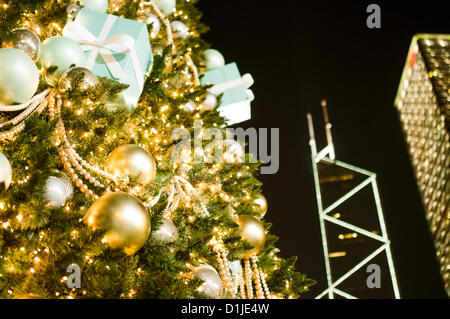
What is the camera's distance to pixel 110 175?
2.99ft

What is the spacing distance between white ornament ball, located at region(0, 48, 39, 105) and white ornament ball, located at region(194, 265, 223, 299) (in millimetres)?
582

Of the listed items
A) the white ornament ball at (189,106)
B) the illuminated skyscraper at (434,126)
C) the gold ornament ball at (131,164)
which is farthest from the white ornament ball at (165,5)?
the illuminated skyscraper at (434,126)

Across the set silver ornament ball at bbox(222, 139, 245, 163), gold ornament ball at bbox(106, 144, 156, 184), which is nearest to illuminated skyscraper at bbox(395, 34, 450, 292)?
silver ornament ball at bbox(222, 139, 245, 163)

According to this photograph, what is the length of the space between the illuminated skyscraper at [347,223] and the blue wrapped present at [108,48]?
386 inches

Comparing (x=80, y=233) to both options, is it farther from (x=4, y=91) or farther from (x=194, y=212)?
(x=194, y=212)

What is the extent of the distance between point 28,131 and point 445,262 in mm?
16385

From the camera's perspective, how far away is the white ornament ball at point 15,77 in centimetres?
75

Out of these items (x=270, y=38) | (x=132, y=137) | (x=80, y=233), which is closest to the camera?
(x=80, y=233)

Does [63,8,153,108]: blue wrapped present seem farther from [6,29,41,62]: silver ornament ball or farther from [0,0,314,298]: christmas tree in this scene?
[6,29,41,62]: silver ornament ball

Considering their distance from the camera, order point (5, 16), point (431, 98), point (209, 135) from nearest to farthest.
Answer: point (5, 16) < point (209, 135) < point (431, 98)

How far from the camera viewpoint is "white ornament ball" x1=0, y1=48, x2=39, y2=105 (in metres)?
0.75

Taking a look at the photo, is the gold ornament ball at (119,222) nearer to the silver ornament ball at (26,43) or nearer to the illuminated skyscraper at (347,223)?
the silver ornament ball at (26,43)

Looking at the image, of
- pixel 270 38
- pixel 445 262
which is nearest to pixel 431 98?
pixel 445 262

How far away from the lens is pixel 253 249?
1.20 meters
